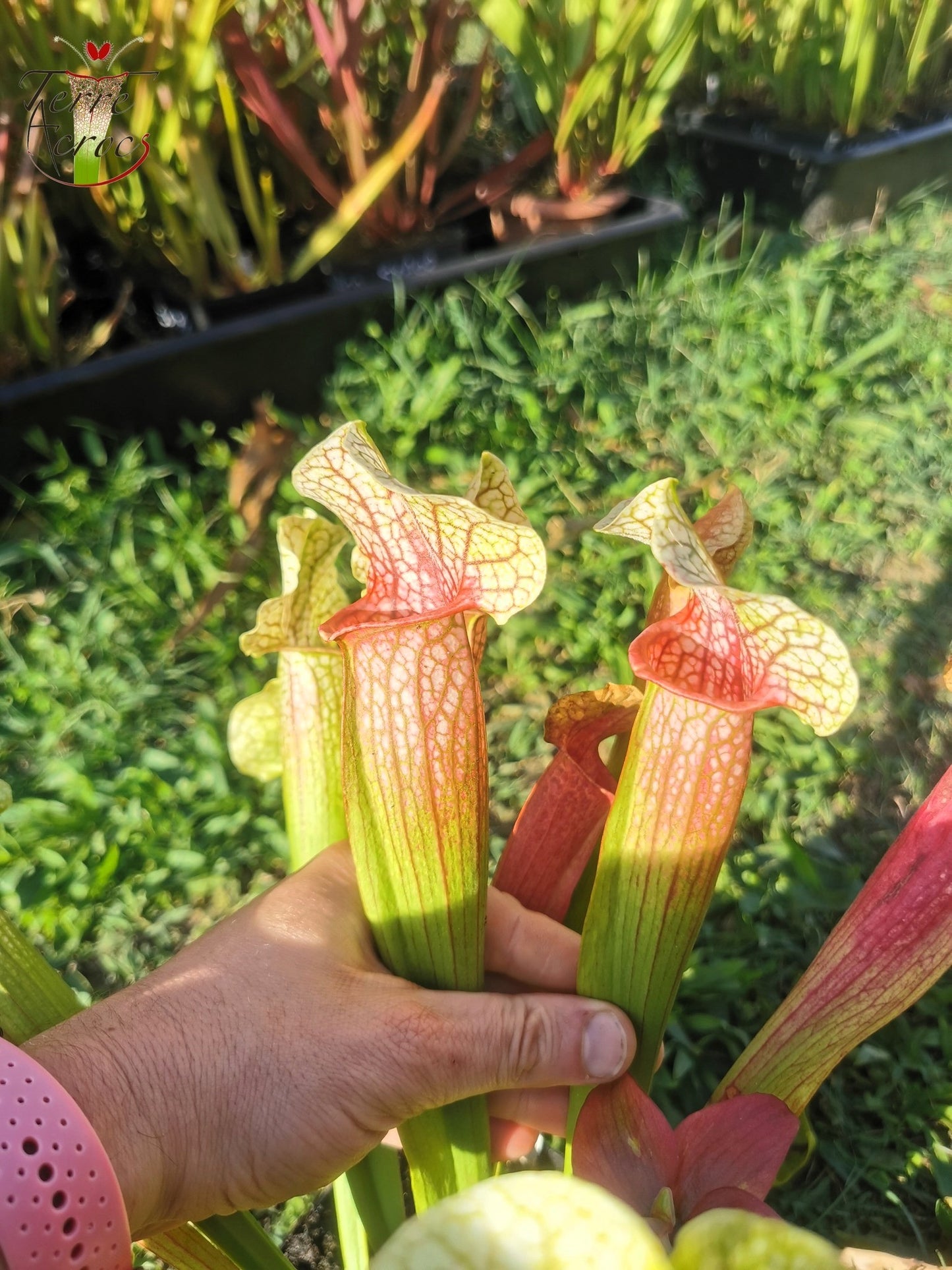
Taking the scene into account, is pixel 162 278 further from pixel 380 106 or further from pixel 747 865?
pixel 747 865

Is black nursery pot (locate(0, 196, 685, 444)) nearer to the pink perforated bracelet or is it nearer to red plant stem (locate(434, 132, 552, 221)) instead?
red plant stem (locate(434, 132, 552, 221))

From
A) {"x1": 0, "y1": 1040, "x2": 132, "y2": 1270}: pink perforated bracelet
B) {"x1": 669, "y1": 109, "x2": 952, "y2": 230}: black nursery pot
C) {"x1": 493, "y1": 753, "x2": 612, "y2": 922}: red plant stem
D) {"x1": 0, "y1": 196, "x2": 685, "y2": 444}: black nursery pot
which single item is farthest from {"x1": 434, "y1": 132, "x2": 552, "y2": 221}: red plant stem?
{"x1": 0, "y1": 1040, "x2": 132, "y2": 1270}: pink perforated bracelet

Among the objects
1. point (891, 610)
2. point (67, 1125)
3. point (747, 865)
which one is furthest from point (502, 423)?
point (67, 1125)

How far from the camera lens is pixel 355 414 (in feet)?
6.57

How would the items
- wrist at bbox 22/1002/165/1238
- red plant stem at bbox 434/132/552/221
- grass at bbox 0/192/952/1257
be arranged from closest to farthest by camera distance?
wrist at bbox 22/1002/165/1238, grass at bbox 0/192/952/1257, red plant stem at bbox 434/132/552/221

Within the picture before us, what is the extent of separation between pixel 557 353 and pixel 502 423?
306mm

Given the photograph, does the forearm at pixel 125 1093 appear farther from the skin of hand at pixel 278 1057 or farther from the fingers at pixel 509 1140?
the fingers at pixel 509 1140

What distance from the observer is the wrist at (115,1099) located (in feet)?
2.03

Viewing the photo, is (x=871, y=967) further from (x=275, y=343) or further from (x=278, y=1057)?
(x=275, y=343)

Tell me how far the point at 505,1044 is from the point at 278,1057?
18 cm

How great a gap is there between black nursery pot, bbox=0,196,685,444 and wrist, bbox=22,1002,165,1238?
153 cm

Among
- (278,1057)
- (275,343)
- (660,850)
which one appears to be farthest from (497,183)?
(278,1057)

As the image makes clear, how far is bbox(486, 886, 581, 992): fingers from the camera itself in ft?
2.80

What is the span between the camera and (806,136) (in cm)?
280
